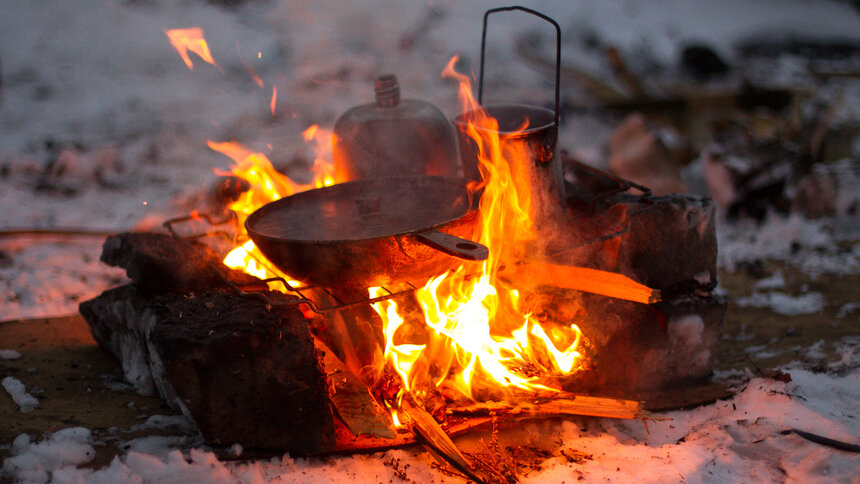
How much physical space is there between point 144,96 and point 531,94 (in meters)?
5.09

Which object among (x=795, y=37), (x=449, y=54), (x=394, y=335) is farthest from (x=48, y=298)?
(x=795, y=37)

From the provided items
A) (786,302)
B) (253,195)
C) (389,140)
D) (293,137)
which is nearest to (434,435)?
(389,140)

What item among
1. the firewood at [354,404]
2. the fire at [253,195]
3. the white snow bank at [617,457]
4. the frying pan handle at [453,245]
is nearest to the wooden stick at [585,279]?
the white snow bank at [617,457]

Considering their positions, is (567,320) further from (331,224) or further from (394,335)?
(331,224)

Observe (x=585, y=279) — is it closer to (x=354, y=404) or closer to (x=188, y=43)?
(x=354, y=404)

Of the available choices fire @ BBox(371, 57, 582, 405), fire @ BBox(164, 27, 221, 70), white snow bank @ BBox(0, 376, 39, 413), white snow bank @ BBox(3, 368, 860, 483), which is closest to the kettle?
fire @ BBox(371, 57, 582, 405)

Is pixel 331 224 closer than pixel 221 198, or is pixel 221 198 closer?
pixel 331 224

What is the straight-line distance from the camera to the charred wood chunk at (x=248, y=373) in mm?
2520

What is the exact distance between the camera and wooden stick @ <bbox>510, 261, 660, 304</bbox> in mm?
3098

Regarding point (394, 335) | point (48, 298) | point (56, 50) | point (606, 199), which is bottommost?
point (48, 298)

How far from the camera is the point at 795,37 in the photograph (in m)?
11.1

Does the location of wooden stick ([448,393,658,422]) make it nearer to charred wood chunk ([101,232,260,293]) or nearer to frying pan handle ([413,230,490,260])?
frying pan handle ([413,230,490,260])

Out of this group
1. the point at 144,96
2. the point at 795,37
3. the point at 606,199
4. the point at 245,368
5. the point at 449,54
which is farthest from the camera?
the point at 795,37

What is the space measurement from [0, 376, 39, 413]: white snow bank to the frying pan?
1.30 m
